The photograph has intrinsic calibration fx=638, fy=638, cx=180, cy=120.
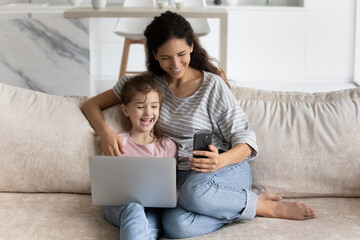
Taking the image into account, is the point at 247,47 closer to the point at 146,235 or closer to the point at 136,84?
the point at 136,84

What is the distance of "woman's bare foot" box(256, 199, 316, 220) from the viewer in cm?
219

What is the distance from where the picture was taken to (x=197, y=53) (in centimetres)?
251

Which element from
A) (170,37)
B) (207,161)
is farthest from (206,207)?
(170,37)

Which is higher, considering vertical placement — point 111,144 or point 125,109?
point 125,109

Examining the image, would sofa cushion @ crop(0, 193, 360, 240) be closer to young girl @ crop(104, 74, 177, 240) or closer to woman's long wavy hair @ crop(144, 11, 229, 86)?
young girl @ crop(104, 74, 177, 240)

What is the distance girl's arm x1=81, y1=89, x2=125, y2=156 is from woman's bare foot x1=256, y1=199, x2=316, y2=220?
0.54 meters

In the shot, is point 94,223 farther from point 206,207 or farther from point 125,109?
point 125,109

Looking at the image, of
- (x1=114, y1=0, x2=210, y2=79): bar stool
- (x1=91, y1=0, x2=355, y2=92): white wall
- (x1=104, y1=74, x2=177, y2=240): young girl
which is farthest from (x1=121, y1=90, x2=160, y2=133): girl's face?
(x1=91, y1=0, x2=355, y2=92): white wall

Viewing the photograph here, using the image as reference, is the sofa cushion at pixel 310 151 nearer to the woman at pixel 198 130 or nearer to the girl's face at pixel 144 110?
the woman at pixel 198 130

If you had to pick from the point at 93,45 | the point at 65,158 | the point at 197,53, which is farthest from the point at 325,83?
the point at 65,158

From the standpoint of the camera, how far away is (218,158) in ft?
7.18

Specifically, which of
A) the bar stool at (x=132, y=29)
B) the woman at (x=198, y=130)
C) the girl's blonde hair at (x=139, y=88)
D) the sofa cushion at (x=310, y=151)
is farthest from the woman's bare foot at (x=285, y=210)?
the bar stool at (x=132, y=29)

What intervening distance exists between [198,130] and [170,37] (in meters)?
0.36

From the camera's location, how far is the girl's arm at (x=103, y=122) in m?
2.32
